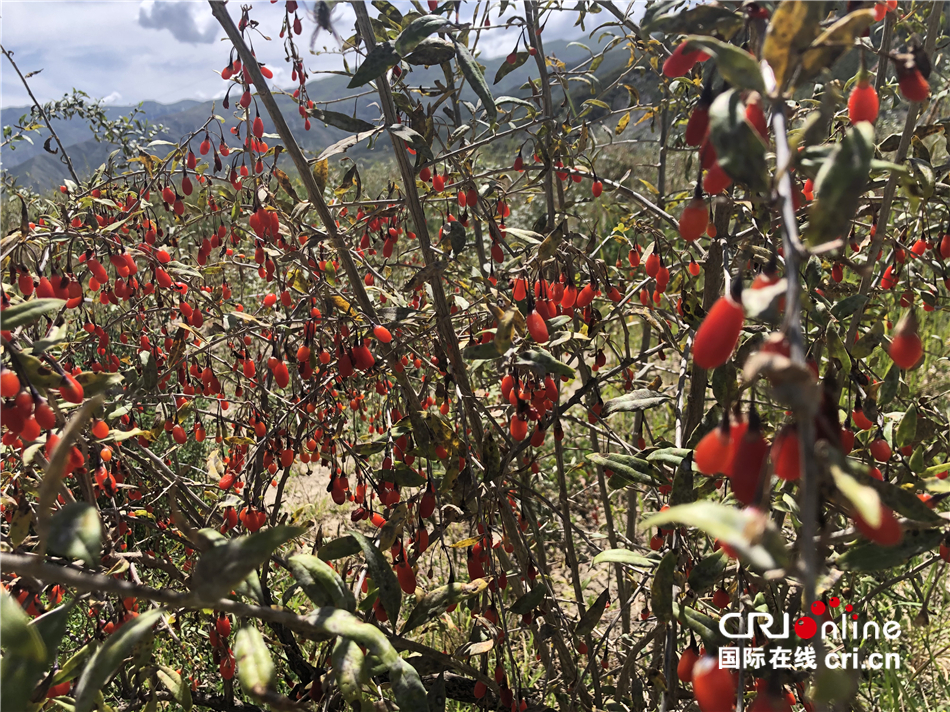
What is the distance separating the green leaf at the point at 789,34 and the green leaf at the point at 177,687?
158 cm

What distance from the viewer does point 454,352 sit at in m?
1.67

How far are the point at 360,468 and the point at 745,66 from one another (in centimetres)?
144

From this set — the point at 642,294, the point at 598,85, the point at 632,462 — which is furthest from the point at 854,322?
the point at 598,85

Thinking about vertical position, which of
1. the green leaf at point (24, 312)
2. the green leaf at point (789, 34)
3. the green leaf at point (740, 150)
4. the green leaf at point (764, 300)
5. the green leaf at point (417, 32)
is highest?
the green leaf at point (417, 32)

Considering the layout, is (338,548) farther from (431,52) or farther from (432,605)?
(431,52)

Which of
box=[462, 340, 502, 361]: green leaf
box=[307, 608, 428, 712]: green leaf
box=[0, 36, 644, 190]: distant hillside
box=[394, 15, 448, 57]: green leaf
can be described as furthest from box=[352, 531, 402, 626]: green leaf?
box=[0, 36, 644, 190]: distant hillside

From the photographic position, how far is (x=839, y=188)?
26.6 inches

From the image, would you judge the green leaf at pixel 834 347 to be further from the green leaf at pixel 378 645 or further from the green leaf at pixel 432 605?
the green leaf at pixel 378 645

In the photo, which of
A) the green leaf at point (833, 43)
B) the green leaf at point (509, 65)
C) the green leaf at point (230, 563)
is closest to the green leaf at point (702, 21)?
the green leaf at point (833, 43)

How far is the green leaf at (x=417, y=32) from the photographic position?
122 cm

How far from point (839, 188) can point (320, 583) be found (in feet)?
3.23

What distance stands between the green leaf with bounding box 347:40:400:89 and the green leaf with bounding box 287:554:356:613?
92 cm

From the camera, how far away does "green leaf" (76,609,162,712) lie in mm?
844

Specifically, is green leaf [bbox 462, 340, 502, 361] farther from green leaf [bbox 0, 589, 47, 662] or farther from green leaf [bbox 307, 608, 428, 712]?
green leaf [bbox 0, 589, 47, 662]
